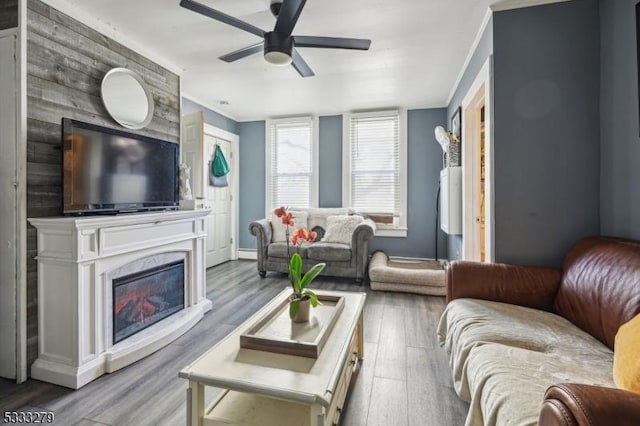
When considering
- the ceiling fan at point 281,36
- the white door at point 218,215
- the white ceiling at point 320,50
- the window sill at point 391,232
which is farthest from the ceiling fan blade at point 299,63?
the window sill at point 391,232

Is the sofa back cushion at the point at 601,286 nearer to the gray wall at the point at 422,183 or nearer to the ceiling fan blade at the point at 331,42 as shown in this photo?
the ceiling fan blade at the point at 331,42

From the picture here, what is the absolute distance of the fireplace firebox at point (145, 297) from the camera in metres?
2.20

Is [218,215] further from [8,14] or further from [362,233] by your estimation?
[8,14]

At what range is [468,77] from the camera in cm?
311

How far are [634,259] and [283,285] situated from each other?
3243mm

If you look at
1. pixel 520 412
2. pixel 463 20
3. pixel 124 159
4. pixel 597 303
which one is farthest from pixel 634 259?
pixel 124 159

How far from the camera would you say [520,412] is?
0.97m

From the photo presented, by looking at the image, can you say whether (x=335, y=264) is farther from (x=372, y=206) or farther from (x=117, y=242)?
(x=117, y=242)

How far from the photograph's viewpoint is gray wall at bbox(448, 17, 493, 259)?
2365 millimetres

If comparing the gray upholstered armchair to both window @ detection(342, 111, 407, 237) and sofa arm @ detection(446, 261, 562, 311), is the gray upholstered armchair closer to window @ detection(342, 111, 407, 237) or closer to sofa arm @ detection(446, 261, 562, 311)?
window @ detection(342, 111, 407, 237)

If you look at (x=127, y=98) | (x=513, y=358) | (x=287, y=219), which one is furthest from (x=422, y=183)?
(x=127, y=98)

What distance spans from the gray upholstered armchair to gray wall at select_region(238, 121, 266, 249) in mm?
1038

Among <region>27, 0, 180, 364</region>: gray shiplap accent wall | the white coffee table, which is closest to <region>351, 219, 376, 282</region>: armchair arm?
the white coffee table

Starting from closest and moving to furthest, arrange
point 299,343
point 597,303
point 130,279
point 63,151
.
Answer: point 299,343 < point 597,303 < point 63,151 < point 130,279
